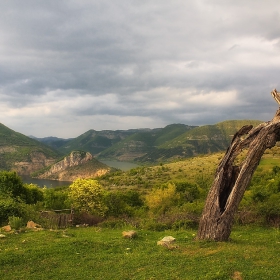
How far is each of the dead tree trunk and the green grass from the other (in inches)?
35.6

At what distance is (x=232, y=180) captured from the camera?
48.3 ft

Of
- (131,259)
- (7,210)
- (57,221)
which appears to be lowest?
(57,221)

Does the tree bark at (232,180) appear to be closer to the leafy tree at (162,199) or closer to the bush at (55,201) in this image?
the bush at (55,201)

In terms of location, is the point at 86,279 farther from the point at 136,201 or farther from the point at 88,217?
the point at 136,201

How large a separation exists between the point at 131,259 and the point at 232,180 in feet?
22.0

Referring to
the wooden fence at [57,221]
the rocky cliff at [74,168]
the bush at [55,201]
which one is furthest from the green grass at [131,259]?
the rocky cliff at [74,168]

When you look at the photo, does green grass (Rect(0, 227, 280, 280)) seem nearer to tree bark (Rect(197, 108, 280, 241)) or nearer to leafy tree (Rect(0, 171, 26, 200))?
tree bark (Rect(197, 108, 280, 241))

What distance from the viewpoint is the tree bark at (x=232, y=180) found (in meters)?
13.4

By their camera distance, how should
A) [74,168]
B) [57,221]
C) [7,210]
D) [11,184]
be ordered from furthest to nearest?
[74,168], [11,184], [57,221], [7,210]

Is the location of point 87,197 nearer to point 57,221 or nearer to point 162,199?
point 162,199

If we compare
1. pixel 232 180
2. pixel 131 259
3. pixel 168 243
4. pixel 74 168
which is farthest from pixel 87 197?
pixel 74 168

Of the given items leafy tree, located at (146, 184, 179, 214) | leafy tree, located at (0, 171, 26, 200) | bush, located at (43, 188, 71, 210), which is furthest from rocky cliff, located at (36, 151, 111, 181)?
leafy tree, located at (0, 171, 26, 200)

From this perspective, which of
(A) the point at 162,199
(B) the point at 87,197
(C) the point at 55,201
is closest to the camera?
(B) the point at 87,197

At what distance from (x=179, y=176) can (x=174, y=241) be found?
79.5 metres
